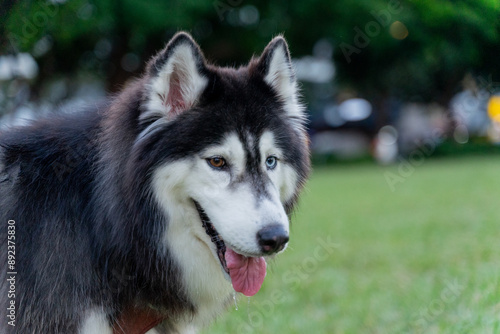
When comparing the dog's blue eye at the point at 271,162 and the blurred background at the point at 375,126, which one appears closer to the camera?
the dog's blue eye at the point at 271,162

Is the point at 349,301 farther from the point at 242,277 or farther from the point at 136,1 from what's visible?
the point at 136,1

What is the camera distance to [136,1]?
45.1 ft

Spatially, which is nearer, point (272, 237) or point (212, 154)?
point (272, 237)

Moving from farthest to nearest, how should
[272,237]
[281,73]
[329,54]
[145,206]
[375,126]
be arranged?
[375,126]
[329,54]
[281,73]
[145,206]
[272,237]

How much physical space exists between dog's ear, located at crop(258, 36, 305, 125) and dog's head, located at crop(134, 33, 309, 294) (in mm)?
231

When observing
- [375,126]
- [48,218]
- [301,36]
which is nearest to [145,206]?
[48,218]

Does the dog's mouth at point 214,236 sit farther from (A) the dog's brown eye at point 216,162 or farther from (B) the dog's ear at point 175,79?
(B) the dog's ear at point 175,79

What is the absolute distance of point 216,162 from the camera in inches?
104

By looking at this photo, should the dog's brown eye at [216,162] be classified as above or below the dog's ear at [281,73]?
below

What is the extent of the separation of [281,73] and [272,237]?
1078mm

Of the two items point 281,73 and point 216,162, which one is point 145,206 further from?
point 281,73

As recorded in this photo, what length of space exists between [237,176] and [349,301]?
2.95 metres

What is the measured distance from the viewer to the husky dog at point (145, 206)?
253cm

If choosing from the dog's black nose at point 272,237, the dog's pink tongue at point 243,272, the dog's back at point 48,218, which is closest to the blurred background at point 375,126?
the dog's back at point 48,218
